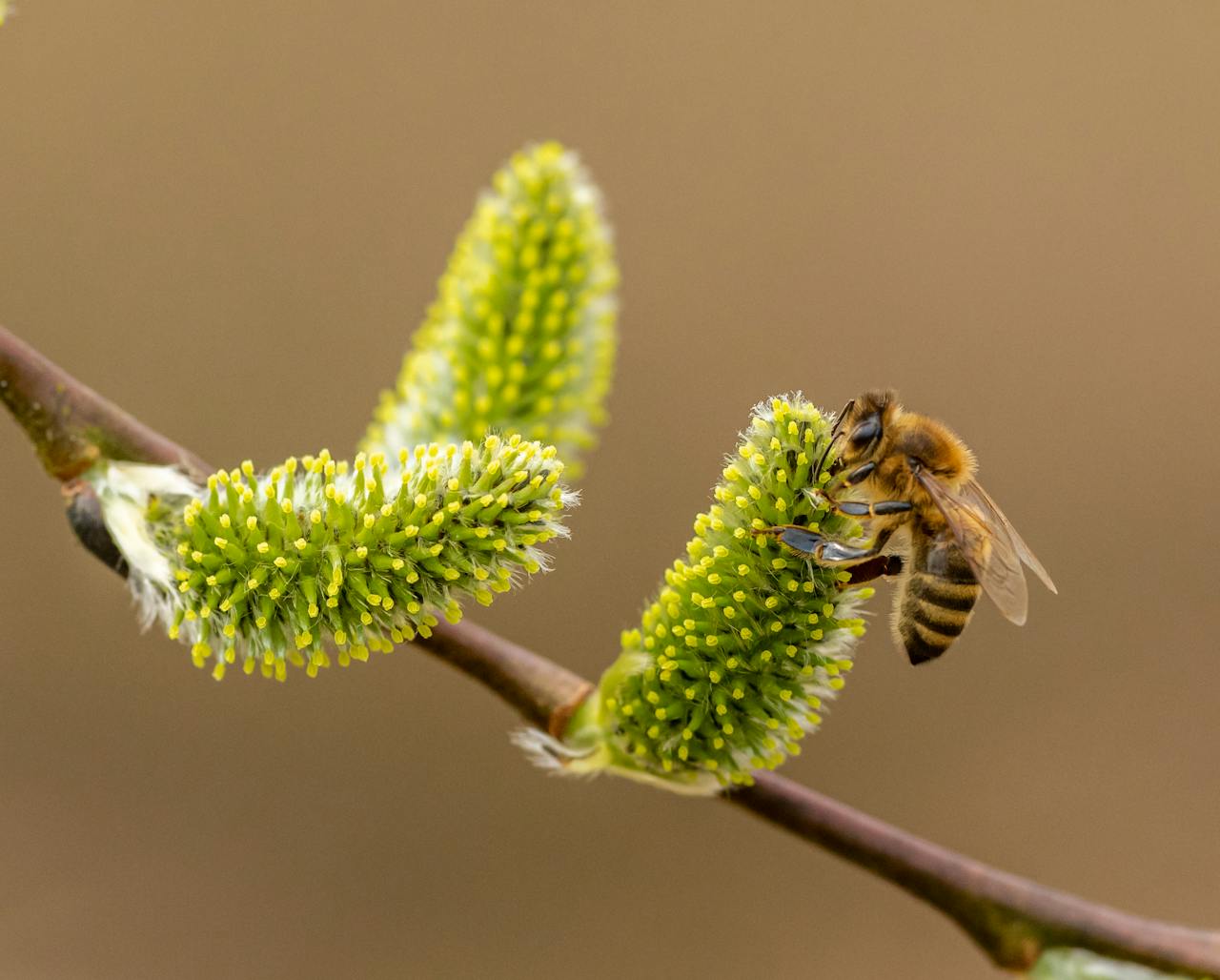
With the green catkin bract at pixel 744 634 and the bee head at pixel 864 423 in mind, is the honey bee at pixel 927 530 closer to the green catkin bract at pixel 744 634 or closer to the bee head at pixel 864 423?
the bee head at pixel 864 423

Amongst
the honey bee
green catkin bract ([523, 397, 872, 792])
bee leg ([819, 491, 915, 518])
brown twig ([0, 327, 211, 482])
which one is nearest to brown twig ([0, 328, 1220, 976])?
brown twig ([0, 327, 211, 482])

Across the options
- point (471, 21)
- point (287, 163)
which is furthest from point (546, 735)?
point (471, 21)

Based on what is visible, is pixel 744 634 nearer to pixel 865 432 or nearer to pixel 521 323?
pixel 865 432

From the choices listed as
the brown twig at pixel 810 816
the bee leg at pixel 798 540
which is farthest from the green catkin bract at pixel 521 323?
the bee leg at pixel 798 540

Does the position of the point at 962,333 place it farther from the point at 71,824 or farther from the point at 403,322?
the point at 71,824

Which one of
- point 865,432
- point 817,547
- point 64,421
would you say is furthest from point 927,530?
point 64,421

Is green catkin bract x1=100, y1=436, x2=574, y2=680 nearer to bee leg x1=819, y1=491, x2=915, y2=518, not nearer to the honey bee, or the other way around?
bee leg x1=819, y1=491, x2=915, y2=518

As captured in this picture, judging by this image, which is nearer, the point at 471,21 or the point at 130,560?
the point at 130,560
